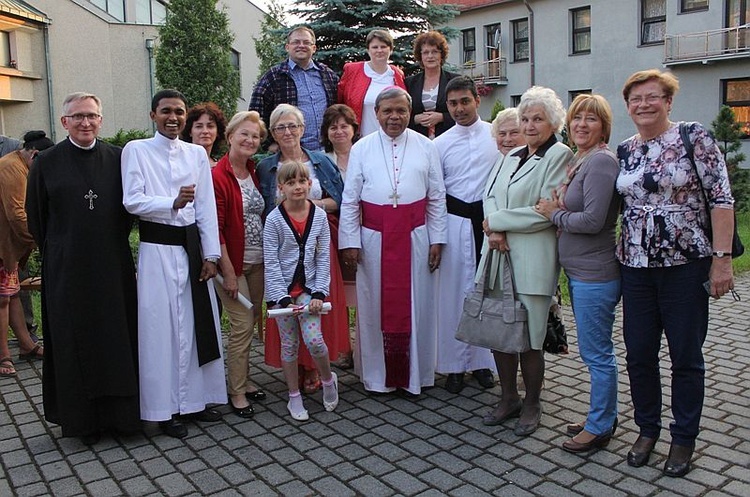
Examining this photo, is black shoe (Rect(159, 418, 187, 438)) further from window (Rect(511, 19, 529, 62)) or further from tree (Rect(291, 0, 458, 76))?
window (Rect(511, 19, 529, 62))

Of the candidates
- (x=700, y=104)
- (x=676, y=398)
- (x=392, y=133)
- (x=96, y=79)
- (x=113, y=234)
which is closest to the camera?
(x=676, y=398)

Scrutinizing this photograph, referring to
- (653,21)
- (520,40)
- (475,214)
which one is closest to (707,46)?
(653,21)

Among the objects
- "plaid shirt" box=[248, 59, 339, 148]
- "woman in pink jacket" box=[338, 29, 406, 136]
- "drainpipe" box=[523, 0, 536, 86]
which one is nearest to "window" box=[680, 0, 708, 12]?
"drainpipe" box=[523, 0, 536, 86]

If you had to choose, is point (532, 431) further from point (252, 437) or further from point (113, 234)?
point (113, 234)

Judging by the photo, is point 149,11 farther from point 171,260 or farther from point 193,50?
point 171,260

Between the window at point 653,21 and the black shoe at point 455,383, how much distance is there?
2341cm

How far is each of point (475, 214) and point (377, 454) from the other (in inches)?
80.0

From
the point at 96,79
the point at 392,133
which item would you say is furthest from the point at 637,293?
the point at 96,79

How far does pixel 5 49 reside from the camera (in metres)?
20.1

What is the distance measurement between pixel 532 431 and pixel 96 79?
70.6 ft

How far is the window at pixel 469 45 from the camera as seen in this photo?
32375 mm

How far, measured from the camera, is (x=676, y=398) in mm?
3943

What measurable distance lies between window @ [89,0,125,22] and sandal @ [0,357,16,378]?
1994cm

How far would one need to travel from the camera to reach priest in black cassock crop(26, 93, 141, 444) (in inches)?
176
